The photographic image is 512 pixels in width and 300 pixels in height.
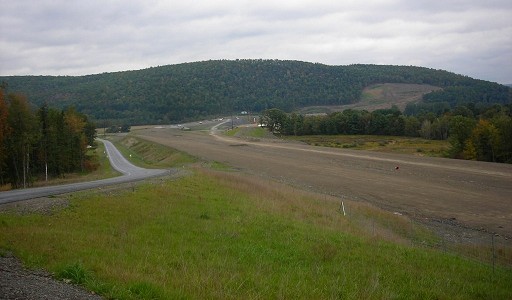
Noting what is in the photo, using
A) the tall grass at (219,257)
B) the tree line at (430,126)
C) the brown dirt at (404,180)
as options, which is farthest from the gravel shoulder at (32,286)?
the tree line at (430,126)

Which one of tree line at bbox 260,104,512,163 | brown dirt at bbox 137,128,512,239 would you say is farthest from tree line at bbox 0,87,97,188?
tree line at bbox 260,104,512,163

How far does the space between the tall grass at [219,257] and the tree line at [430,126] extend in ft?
214

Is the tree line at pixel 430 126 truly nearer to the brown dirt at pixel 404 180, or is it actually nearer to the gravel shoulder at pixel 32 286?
the brown dirt at pixel 404 180

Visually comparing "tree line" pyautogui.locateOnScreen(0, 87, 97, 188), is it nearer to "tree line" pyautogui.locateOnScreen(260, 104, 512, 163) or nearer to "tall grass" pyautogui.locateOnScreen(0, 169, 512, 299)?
"tall grass" pyautogui.locateOnScreen(0, 169, 512, 299)

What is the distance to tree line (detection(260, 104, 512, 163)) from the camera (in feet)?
253

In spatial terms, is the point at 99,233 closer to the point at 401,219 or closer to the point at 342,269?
the point at 342,269

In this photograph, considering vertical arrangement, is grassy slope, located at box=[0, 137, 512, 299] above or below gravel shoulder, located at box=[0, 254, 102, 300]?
below

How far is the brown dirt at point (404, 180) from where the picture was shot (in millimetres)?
33759

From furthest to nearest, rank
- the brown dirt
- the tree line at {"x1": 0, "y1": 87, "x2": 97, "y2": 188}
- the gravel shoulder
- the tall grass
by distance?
the tree line at {"x1": 0, "y1": 87, "x2": 97, "y2": 188}, the brown dirt, the tall grass, the gravel shoulder

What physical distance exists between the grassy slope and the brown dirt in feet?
50.5

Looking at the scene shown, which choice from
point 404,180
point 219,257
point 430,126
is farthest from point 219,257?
point 430,126

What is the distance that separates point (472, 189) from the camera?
145 ft

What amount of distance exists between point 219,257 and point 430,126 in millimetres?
115616

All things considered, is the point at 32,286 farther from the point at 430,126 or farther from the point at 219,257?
the point at 430,126
